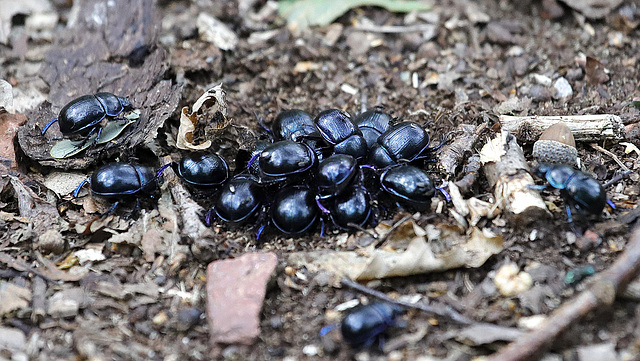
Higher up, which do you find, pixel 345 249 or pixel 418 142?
pixel 418 142

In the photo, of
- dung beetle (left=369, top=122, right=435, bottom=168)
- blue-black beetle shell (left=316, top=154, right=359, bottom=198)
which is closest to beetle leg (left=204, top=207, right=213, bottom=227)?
blue-black beetle shell (left=316, top=154, right=359, bottom=198)

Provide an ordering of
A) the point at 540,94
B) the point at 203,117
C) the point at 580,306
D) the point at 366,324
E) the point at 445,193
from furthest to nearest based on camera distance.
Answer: the point at 540,94 → the point at 203,117 → the point at 445,193 → the point at 366,324 → the point at 580,306

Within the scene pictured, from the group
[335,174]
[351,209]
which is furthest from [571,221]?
[335,174]

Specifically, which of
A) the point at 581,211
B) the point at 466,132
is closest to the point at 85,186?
the point at 466,132

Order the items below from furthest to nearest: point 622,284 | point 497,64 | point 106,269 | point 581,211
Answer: point 497,64, point 106,269, point 581,211, point 622,284

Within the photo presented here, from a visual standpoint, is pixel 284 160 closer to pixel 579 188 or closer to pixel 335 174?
pixel 335 174

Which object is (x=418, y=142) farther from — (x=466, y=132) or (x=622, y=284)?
(x=622, y=284)

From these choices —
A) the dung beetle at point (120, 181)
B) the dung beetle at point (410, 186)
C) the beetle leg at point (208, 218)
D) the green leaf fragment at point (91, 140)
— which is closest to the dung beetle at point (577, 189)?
the dung beetle at point (410, 186)

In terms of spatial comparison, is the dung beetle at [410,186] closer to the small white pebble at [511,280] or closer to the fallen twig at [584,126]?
the small white pebble at [511,280]
